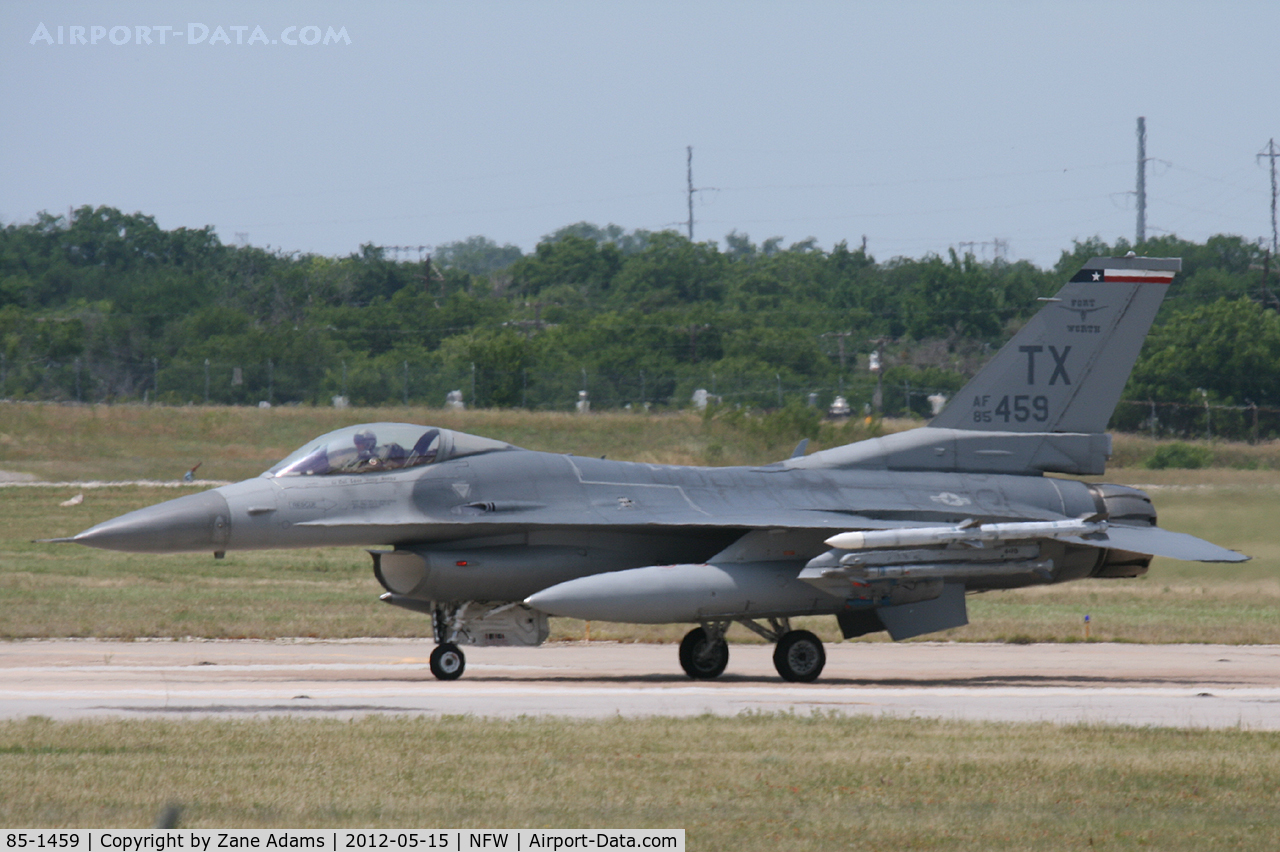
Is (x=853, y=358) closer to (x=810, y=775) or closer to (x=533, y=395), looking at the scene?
(x=533, y=395)

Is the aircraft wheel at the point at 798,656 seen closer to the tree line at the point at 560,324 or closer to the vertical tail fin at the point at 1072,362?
the vertical tail fin at the point at 1072,362

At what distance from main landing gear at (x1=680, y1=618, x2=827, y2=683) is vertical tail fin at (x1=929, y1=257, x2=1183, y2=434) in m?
3.60

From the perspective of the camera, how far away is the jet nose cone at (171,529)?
14750mm

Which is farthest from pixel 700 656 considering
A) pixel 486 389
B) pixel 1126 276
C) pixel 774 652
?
pixel 486 389

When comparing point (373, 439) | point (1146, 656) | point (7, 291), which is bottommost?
point (1146, 656)

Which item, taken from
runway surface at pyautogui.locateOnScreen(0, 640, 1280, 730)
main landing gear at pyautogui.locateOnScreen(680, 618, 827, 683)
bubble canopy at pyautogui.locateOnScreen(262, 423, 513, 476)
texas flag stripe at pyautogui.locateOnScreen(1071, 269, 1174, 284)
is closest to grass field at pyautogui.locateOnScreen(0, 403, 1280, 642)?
runway surface at pyautogui.locateOnScreen(0, 640, 1280, 730)

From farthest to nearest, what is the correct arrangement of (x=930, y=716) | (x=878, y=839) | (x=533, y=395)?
(x=533, y=395) < (x=930, y=716) < (x=878, y=839)

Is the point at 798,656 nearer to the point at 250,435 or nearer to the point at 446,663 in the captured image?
the point at 446,663

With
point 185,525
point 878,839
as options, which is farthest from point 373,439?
point 878,839

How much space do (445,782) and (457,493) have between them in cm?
722

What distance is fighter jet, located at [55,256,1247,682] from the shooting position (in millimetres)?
15508

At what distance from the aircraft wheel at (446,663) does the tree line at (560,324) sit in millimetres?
40222

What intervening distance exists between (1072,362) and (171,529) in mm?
10939

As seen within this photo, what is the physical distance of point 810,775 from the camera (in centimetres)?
961
